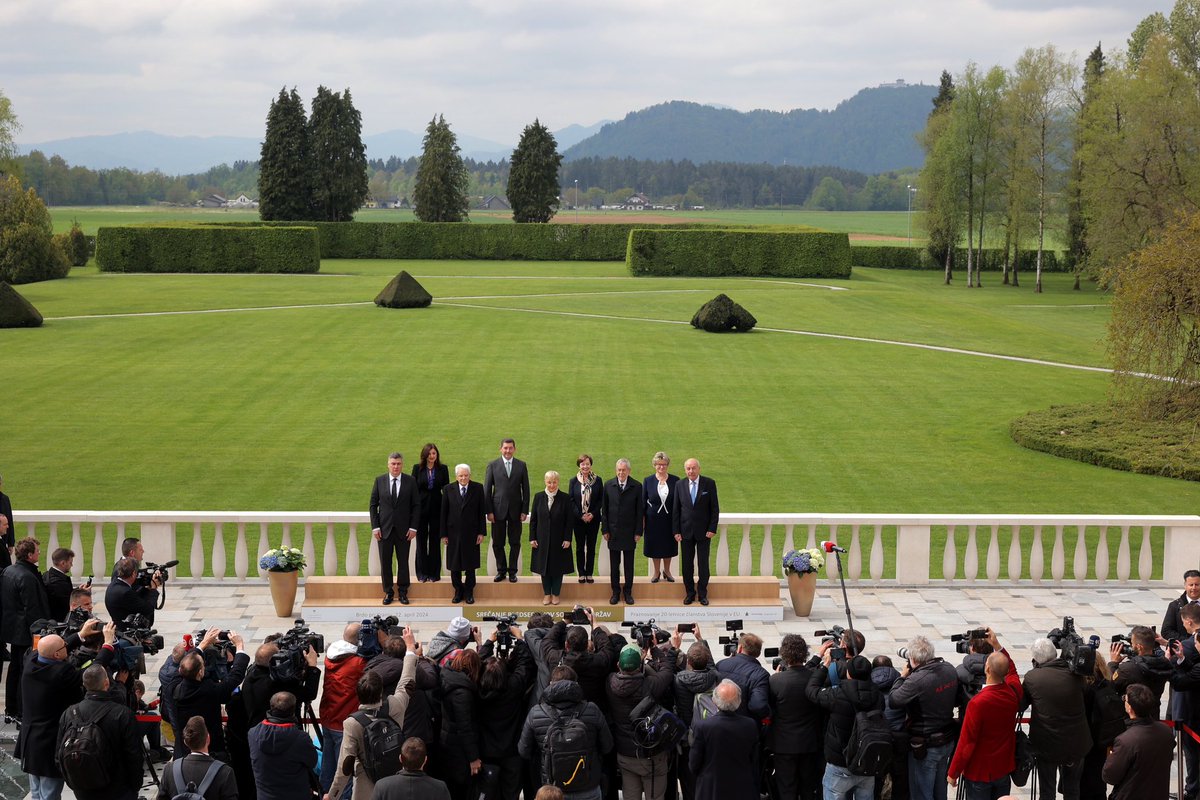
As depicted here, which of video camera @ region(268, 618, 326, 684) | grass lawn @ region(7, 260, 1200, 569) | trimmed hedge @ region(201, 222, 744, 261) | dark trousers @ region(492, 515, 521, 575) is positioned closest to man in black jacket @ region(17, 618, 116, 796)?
video camera @ region(268, 618, 326, 684)

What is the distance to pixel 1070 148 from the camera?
73.0 meters

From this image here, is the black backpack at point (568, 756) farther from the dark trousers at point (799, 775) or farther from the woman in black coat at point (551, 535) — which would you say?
the woman in black coat at point (551, 535)

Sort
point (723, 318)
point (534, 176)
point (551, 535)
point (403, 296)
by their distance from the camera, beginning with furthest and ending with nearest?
1. point (534, 176)
2. point (403, 296)
3. point (723, 318)
4. point (551, 535)

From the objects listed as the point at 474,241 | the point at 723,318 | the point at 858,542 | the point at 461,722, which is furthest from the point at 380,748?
the point at 474,241

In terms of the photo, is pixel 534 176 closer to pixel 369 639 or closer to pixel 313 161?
pixel 313 161

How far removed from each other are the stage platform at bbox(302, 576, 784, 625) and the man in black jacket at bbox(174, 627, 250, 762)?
4389 millimetres

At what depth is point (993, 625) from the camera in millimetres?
13930

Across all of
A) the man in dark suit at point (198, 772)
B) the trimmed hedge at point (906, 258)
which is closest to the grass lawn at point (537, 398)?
the man in dark suit at point (198, 772)

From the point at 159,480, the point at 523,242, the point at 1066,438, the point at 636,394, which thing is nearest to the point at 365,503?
the point at 159,480

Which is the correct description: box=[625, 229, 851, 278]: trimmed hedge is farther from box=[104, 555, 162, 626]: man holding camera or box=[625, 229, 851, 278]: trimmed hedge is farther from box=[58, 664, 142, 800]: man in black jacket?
box=[58, 664, 142, 800]: man in black jacket

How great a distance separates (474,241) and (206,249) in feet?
70.1

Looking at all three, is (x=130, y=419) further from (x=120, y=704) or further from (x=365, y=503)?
(x=120, y=704)

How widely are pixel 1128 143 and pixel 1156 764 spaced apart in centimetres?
5766

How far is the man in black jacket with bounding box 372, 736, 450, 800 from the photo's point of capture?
7734mm
